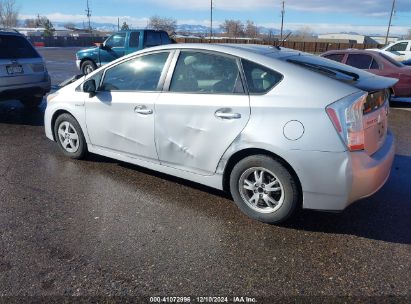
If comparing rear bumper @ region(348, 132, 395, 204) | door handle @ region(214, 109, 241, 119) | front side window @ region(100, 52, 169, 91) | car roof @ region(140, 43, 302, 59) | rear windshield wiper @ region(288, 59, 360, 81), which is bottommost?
rear bumper @ region(348, 132, 395, 204)

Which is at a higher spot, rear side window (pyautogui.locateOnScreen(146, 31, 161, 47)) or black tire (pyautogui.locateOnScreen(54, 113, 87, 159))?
rear side window (pyautogui.locateOnScreen(146, 31, 161, 47))

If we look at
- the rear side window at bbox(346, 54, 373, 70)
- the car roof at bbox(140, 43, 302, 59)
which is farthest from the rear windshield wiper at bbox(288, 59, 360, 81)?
the rear side window at bbox(346, 54, 373, 70)

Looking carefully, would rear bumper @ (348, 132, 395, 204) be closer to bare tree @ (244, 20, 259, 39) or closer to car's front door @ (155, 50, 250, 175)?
car's front door @ (155, 50, 250, 175)

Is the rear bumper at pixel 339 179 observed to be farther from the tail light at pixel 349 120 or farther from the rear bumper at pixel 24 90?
the rear bumper at pixel 24 90

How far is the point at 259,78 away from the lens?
3.53 m

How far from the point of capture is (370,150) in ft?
11.0

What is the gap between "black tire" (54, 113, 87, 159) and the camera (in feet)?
16.6

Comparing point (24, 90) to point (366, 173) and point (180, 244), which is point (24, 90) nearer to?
point (180, 244)

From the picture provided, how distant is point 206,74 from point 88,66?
47.3 ft

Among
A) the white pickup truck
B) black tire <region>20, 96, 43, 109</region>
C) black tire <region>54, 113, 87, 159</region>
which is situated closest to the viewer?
black tire <region>54, 113, 87, 159</region>

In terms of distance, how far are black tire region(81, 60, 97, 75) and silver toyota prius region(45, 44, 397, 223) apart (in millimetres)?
13034

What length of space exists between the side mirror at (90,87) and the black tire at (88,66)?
1279cm

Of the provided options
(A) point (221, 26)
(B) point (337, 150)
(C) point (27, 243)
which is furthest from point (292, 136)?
(A) point (221, 26)

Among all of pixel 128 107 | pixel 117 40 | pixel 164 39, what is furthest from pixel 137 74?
pixel 164 39
